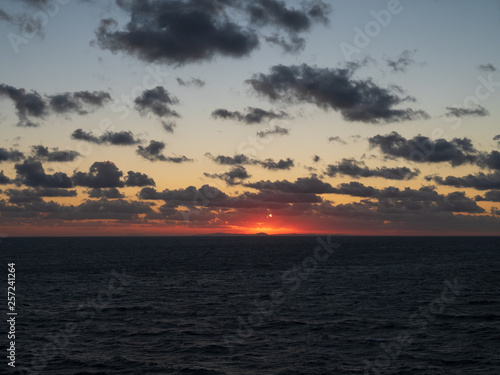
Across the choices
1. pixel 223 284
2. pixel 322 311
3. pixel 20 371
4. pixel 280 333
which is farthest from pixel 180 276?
pixel 20 371

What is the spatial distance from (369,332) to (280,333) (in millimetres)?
10420

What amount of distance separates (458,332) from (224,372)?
2962 cm

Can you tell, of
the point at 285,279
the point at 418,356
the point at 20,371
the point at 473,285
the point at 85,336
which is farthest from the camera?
the point at 285,279

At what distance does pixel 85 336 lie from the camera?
5138 centimetres

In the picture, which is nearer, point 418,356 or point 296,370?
point 296,370

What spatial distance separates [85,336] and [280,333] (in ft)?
74.2

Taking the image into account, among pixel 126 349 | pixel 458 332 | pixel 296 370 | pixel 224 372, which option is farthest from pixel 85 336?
pixel 458 332

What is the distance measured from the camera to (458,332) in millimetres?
52500

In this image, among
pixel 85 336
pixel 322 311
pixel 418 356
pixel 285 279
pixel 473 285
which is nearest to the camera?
pixel 418 356

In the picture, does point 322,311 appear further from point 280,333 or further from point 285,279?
point 285,279

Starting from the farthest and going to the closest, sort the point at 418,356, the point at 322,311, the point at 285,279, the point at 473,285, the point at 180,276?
the point at 180,276 < the point at 285,279 < the point at 473,285 < the point at 322,311 < the point at 418,356

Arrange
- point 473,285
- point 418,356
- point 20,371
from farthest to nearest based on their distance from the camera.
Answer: point 473,285 < point 418,356 < point 20,371

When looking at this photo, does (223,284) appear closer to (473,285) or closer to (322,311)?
(322,311)

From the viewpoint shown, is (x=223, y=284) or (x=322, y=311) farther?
(x=223, y=284)
